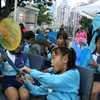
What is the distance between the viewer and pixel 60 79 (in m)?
1.18

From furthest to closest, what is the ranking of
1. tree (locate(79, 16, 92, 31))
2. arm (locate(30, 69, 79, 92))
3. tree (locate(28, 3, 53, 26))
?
tree (locate(28, 3, 53, 26)), tree (locate(79, 16, 92, 31)), arm (locate(30, 69, 79, 92))

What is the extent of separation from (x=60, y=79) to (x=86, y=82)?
1.02 ft

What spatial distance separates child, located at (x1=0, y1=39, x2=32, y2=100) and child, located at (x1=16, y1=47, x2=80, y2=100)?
11.6 inches

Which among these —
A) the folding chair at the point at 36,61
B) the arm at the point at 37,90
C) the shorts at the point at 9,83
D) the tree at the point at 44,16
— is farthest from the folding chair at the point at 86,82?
the tree at the point at 44,16

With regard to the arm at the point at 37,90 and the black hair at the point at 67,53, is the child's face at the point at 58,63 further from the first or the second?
the arm at the point at 37,90

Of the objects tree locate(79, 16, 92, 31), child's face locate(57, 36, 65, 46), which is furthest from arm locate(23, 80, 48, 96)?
tree locate(79, 16, 92, 31)

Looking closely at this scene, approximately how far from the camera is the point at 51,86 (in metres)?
1.16

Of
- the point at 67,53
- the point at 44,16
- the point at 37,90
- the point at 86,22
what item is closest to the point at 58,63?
the point at 67,53

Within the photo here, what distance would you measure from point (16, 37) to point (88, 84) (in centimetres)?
83

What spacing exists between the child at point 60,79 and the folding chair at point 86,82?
10 centimetres

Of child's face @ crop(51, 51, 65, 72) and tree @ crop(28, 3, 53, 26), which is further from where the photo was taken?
tree @ crop(28, 3, 53, 26)

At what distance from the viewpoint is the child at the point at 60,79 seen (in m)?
1.17

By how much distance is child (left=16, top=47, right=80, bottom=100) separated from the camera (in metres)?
1.17

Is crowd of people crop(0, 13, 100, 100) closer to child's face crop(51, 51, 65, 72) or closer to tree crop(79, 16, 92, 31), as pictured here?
child's face crop(51, 51, 65, 72)
